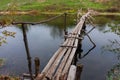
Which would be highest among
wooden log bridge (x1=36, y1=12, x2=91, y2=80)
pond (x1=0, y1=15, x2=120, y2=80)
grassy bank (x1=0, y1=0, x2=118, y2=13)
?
wooden log bridge (x1=36, y1=12, x2=91, y2=80)

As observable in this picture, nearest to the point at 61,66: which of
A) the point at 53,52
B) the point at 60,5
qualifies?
the point at 53,52

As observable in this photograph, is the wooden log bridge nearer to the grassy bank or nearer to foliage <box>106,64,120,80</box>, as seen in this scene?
foliage <box>106,64,120,80</box>

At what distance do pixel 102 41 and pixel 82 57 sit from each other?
604cm

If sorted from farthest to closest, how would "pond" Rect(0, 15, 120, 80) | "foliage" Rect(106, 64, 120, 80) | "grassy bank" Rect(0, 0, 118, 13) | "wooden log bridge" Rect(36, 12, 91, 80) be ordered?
"grassy bank" Rect(0, 0, 118, 13) < "pond" Rect(0, 15, 120, 80) < "foliage" Rect(106, 64, 120, 80) < "wooden log bridge" Rect(36, 12, 91, 80)

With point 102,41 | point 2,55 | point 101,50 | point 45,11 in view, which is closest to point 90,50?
point 101,50

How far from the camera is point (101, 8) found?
2379 inches

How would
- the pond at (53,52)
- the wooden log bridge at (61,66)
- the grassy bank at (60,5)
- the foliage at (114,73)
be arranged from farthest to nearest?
1. the grassy bank at (60,5)
2. the pond at (53,52)
3. the foliage at (114,73)
4. the wooden log bridge at (61,66)

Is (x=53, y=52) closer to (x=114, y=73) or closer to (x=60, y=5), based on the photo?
(x=114, y=73)

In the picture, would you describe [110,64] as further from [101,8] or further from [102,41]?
[101,8]

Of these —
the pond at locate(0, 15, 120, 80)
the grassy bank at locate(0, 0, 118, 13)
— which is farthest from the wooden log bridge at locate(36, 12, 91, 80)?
the grassy bank at locate(0, 0, 118, 13)

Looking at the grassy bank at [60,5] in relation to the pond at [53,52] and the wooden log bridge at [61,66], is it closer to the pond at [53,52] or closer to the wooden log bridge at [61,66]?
the pond at [53,52]

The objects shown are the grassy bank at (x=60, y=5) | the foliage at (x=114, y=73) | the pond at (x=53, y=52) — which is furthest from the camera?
the grassy bank at (x=60, y=5)

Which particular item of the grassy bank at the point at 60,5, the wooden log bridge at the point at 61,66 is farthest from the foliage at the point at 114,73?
the grassy bank at the point at 60,5

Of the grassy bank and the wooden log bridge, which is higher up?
the wooden log bridge
